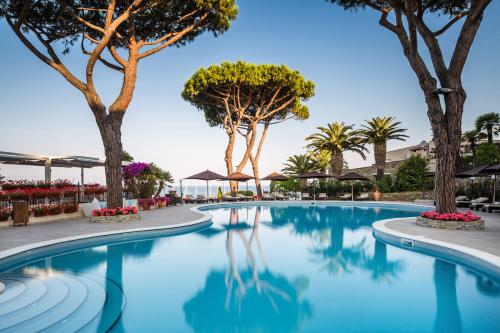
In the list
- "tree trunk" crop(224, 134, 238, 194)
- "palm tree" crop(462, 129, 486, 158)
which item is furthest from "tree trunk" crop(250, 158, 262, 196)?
"palm tree" crop(462, 129, 486, 158)

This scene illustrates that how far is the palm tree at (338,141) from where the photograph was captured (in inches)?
1149

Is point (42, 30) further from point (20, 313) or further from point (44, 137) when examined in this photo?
point (20, 313)

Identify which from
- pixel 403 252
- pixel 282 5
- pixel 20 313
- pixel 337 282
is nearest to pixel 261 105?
pixel 282 5

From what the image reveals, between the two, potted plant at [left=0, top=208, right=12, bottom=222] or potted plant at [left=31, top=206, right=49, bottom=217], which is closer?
potted plant at [left=0, top=208, right=12, bottom=222]

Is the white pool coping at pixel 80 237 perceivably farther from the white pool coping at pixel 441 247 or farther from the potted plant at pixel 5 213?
the white pool coping at pixel 441 247

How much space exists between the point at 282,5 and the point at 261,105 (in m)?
8.81

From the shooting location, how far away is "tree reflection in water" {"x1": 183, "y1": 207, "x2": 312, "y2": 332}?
155 inches

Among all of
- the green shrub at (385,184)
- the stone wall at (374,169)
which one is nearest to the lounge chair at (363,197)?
the green shrub at (385,184)

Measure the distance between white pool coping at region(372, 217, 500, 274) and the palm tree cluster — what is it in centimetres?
1897

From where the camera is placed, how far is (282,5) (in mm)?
18016

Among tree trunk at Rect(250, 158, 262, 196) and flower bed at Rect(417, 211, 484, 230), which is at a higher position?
tree trunk at Rect(250, 158, 262, 196)

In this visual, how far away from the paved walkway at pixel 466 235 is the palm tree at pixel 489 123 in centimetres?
1799

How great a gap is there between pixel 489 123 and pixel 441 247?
925 inches

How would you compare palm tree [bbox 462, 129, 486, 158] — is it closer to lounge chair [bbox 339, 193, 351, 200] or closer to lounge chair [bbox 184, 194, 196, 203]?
lounge chair [bbox 339, 193, 351, 200]
